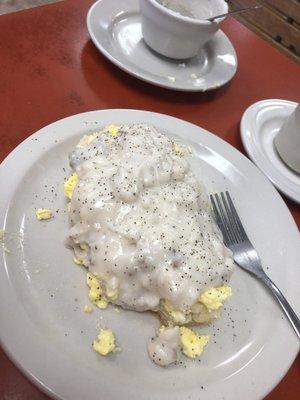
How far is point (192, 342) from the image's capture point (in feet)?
2.69

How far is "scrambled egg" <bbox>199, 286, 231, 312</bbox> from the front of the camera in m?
0.81

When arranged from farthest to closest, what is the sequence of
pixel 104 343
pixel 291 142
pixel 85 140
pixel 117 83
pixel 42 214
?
pixel 117 83 < pixel 291 142 < pixel 85 140 < pixel 42 214 < pixel 104 343

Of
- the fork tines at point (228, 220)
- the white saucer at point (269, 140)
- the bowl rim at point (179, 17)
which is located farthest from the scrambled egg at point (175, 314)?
the bowl rim at point (179, 17)

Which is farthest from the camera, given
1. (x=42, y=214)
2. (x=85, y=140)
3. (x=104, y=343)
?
(x=85, y=140)

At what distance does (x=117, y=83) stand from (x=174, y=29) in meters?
0.25

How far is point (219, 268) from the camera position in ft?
2.75

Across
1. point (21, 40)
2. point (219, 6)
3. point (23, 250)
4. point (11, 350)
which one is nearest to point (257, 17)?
point (219, 6)

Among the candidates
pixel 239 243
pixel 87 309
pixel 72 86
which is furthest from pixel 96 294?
pixel 72 86

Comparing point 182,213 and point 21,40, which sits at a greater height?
point 182,213

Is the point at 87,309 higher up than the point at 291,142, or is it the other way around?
the point at 291,142

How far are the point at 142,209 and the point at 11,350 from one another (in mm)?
357

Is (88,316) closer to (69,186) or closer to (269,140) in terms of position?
(69,186)

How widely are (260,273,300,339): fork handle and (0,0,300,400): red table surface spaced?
13.0 inches

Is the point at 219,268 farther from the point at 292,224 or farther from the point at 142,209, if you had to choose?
the point at 292,224
